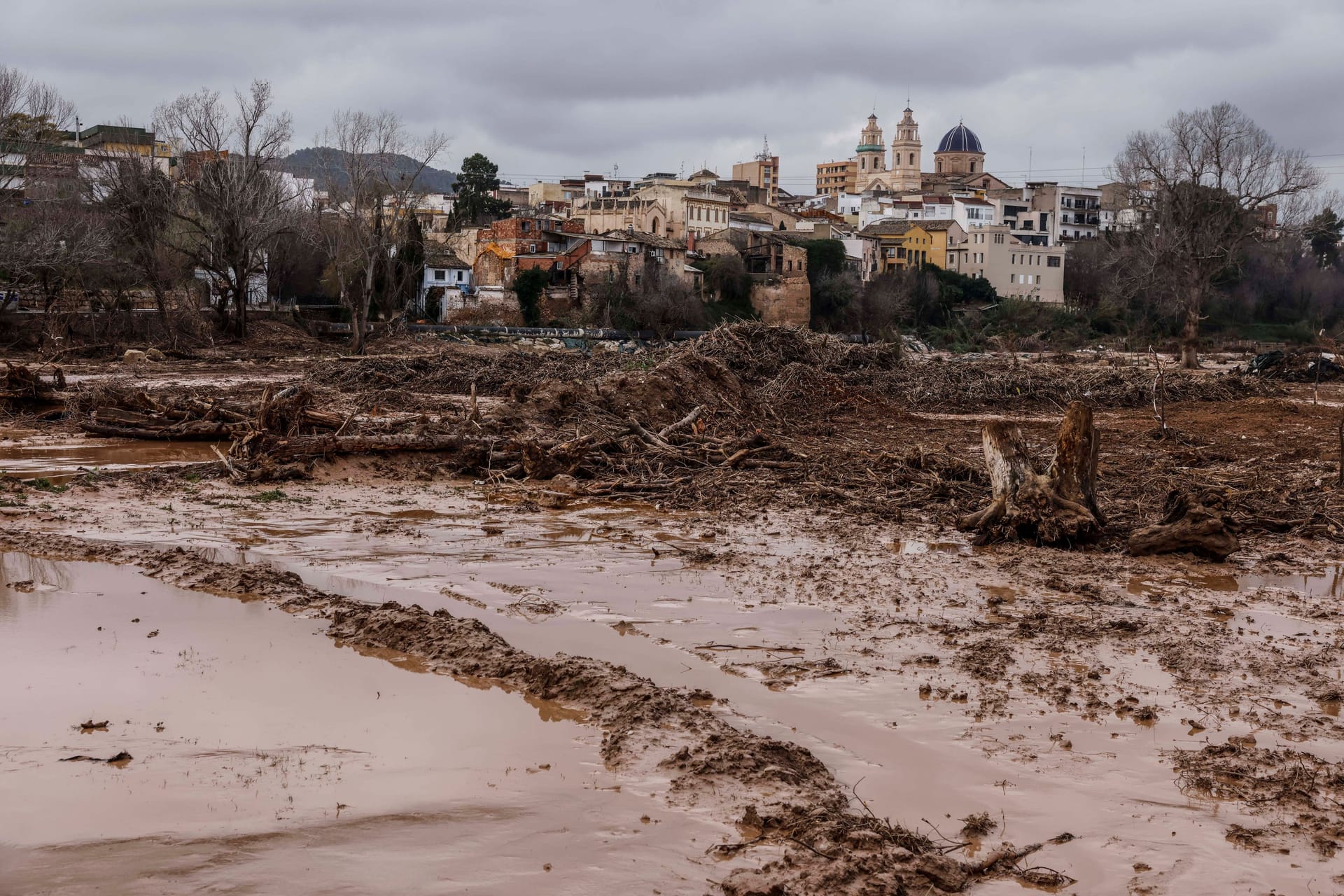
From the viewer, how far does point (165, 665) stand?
6387 mm

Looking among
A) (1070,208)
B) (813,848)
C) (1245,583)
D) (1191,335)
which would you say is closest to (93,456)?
(813,848)

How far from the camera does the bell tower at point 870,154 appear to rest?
14088 cm

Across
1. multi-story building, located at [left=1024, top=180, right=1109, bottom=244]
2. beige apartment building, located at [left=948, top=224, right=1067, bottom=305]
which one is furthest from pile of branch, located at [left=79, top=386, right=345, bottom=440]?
multi-story building, located at [left=1024, top=180, right=1109, bottom=244]

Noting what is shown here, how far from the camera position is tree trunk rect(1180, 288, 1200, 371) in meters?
40.0

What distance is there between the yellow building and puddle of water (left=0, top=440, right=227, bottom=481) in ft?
226

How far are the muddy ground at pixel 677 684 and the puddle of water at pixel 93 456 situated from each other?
0.25 meters

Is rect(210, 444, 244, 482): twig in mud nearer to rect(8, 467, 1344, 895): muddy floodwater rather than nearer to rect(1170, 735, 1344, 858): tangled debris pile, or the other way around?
rect(8, 467, 1344, 895): muddy floodwater

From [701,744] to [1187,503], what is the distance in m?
6.32

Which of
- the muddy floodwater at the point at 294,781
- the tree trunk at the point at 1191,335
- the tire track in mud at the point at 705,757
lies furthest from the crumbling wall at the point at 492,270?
the muddy floodwater at the point at 294,781

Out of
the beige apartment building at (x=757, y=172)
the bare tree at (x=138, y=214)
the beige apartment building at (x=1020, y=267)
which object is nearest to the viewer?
the bare tree at (x=138, y=214)

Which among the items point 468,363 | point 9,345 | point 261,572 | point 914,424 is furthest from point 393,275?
point 261,572

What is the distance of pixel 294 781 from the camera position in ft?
16.2

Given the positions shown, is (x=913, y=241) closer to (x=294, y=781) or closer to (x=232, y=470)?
(x=232, y=470)

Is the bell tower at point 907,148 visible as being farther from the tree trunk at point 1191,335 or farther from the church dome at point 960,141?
the tree trunk at point 1191,335
